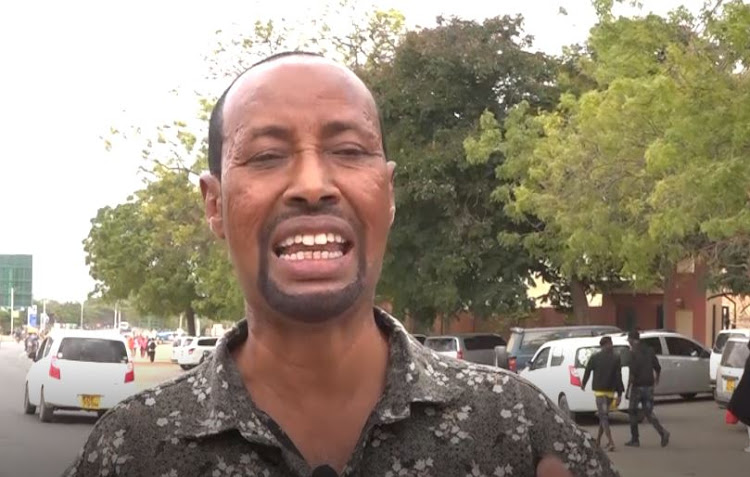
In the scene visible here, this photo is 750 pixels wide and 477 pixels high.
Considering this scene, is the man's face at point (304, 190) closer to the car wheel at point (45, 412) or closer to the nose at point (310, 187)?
the nose at point (310, 187)

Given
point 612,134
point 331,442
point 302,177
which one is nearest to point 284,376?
point 331,442

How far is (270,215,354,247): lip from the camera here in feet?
6.55

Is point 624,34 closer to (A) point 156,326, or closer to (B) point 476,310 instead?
(B) point 476,310

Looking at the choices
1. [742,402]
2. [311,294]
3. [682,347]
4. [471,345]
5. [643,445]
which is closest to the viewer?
[311,294]

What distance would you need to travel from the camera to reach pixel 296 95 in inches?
82.7

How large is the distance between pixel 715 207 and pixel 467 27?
16611 mm

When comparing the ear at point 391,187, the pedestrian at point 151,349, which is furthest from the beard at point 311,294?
Result: the pedestrian at point 151,349

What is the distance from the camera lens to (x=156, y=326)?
157 metres

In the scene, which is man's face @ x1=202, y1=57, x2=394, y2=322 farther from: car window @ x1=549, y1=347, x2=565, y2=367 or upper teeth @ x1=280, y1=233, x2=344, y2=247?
car window @ x1=549, y1=347, x2=565, y2=367

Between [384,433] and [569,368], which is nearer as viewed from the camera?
[384,433]

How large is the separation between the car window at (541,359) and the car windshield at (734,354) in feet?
10.2

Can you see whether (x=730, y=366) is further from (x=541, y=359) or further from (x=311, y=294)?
(x=311, y=294)

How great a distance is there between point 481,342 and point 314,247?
28.5 metres

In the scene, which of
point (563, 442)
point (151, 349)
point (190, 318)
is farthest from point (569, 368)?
point (190, 318)
